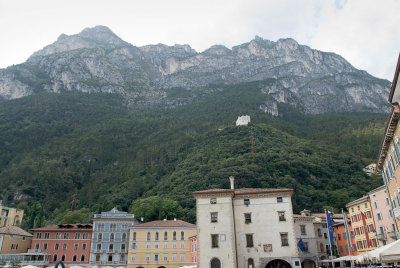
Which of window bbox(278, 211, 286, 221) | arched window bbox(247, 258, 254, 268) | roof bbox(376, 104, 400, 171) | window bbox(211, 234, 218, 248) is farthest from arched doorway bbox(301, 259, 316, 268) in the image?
roof bbox(376, 104, 400, 171)

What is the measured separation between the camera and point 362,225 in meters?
58.9

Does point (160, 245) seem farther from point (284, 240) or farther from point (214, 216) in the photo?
point (284, 240)

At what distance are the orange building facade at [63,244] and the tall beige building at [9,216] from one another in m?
27.2

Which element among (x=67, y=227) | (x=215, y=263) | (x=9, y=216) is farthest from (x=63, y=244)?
(x=215, y=263)

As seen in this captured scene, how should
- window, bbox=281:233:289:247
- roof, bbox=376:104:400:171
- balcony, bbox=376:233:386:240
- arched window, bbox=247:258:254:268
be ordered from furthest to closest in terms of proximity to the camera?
balcony, bbox=376:233:386:240 < window, bbox=281:233:289:247 < arched window, bbox=247:258:254:268 < roof, bbox=376:104:400:171

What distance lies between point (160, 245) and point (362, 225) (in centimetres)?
3982

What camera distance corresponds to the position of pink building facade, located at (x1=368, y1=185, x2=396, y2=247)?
162 ft

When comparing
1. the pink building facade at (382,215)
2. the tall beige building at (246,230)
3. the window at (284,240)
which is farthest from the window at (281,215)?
the pink building facade at (382,215)

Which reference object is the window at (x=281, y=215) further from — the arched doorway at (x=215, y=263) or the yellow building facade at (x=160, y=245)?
the yellow building facade at (x=160, y=245)

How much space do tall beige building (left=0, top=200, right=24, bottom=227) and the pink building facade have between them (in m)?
93.8

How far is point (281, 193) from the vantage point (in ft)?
139

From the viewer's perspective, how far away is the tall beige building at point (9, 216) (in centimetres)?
9064

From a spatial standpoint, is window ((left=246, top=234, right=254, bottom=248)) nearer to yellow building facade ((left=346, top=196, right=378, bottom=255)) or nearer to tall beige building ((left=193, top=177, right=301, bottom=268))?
tall beige building ((left=193, top=177, right=301, bottom=268))

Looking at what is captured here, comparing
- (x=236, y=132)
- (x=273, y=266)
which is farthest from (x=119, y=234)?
(x=236, y=132)
